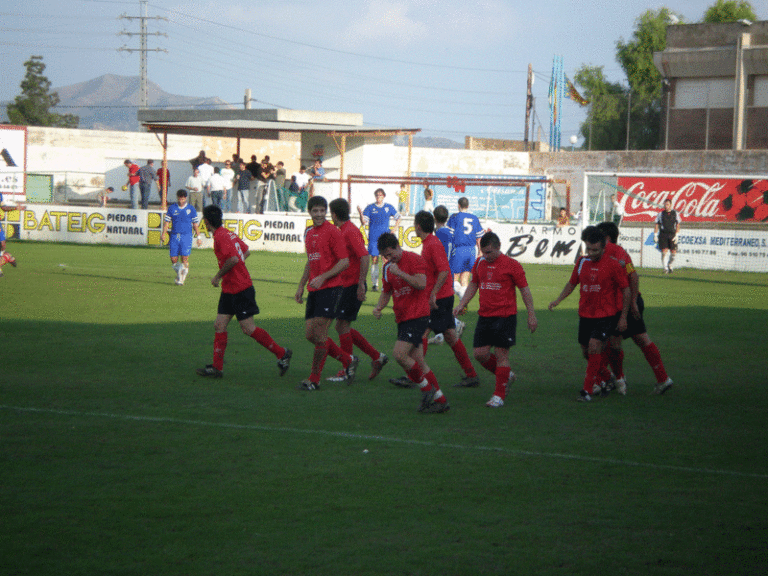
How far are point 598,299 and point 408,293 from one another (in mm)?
1875

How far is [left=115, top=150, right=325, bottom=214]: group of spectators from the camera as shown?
2853 cm

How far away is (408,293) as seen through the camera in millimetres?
7578

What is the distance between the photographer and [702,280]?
73.3ft

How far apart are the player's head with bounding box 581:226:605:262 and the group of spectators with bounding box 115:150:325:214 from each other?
2133 cm

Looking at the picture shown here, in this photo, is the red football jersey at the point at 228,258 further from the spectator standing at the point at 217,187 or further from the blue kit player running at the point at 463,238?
the spectator standing at the point at 217,187

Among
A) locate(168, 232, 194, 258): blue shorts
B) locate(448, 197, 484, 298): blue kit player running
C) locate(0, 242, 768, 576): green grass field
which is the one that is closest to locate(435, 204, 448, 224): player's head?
locate(448, 197, 484, 298): blue kit player running

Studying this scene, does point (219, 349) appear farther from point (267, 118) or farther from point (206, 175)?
point (267, 118)

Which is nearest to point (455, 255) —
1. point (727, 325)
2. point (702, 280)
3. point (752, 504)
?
point (727, 325)

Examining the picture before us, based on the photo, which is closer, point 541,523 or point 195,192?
point 541,523

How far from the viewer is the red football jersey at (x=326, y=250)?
27.7ft

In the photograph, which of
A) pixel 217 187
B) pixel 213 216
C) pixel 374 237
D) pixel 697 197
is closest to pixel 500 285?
pixel 213 216

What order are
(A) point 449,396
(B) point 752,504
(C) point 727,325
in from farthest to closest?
(C) point 727,325 → (A) point 449,396 → (B) point 752,504

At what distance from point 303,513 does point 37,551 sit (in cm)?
139

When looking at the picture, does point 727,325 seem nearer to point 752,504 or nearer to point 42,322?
point 752,504
